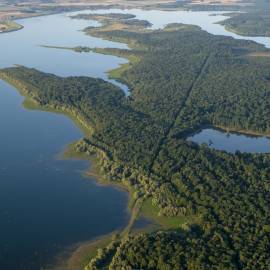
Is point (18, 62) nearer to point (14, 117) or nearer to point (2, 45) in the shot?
point (2, 45)

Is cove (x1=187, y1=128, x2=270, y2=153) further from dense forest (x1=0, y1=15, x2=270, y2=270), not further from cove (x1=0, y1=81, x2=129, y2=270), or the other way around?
cove (x1=0, y1=81, x2=129, y2=270)

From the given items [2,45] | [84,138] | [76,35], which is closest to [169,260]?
[84,138]

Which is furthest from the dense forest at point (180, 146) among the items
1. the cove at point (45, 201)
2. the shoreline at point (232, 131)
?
the cove at point (45, 201)

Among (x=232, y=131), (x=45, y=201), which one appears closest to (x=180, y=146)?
(x=232, y=131)

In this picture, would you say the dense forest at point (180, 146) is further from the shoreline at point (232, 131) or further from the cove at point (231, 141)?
the cove at point (231, 141)

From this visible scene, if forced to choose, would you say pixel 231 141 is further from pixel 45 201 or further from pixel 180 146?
pixel 45 201

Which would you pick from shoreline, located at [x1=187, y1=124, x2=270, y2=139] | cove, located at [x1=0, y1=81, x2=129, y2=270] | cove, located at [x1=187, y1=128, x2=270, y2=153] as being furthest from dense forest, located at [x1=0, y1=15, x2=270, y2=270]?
cove, located at [x1=0, y1=81, x2=129, y2=270]
